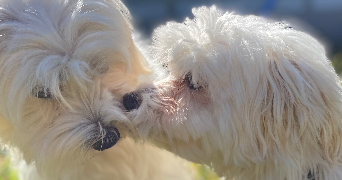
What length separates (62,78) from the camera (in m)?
2.36

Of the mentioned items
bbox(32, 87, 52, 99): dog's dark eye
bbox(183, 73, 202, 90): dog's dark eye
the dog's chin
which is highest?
bbox(183, 73, 202, 90): dog's dark eye

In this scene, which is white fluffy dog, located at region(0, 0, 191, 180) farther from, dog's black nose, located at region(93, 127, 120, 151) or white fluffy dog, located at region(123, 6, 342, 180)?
white fluffy dog, located at region(123, 6, 342, 180)

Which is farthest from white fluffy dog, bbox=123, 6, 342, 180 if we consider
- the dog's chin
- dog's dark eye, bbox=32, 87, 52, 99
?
dog's dark eye, bbox=32, 87, 52, 99

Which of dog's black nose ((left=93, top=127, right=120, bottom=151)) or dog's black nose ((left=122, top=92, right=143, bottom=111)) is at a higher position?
dog's black nose ((left=122, top=92, right=143, bottom=111))

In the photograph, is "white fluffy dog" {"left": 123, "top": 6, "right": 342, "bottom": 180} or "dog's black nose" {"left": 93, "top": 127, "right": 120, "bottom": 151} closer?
"white fluffy dog" {"left": 123, "top": 6, "right": 342, "bottom": 180}

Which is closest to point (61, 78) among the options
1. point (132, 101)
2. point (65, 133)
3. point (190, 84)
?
point (65, 133)

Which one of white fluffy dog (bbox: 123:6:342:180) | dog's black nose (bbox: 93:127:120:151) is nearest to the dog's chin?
dog's black nose (bbox: 93:127:120:151)

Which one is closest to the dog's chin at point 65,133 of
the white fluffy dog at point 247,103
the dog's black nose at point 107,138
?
→ the dog's black nose at point 107,138

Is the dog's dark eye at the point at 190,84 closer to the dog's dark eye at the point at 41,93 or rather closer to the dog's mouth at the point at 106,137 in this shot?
the dog's mouth at the point at 106,137

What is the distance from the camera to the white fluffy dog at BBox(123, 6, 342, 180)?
86.0 inches

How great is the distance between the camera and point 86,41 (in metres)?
2.40

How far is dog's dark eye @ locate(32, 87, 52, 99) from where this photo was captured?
2.39 m

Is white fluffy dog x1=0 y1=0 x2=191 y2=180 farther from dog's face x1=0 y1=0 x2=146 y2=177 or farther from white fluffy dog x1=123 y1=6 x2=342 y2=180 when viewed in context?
white fluffy dog x1=123 y1=6 x2=342 y2=180

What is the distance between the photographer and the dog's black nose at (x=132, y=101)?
7.91 feet
